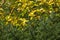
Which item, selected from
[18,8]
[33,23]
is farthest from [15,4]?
[33,23]

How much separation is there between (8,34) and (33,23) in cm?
50

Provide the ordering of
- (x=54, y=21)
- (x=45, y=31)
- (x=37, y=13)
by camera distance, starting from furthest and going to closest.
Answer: (x=37, y=13) → (x=54, y=21) → (x=45, y=31)

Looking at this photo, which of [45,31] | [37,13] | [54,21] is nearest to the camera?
[45,31]

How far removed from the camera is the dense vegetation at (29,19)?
11.8 ft

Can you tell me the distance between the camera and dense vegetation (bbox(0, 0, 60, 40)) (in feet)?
11.8

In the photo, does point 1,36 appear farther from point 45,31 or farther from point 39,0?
point 39,0

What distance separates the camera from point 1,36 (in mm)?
3824

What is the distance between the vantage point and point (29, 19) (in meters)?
4.79

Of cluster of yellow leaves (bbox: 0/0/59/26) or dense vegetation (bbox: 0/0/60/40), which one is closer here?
dense vegetation (bbox: 0/0/60/40)

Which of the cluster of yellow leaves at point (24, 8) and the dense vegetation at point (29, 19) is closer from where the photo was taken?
the dense vegetation at point (29, 19)

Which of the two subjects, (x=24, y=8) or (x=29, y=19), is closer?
(x=29, y=19)

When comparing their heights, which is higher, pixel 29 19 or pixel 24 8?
pixel 24 8

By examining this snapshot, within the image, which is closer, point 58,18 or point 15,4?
point 58,18

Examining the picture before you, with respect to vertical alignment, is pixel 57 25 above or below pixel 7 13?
above
